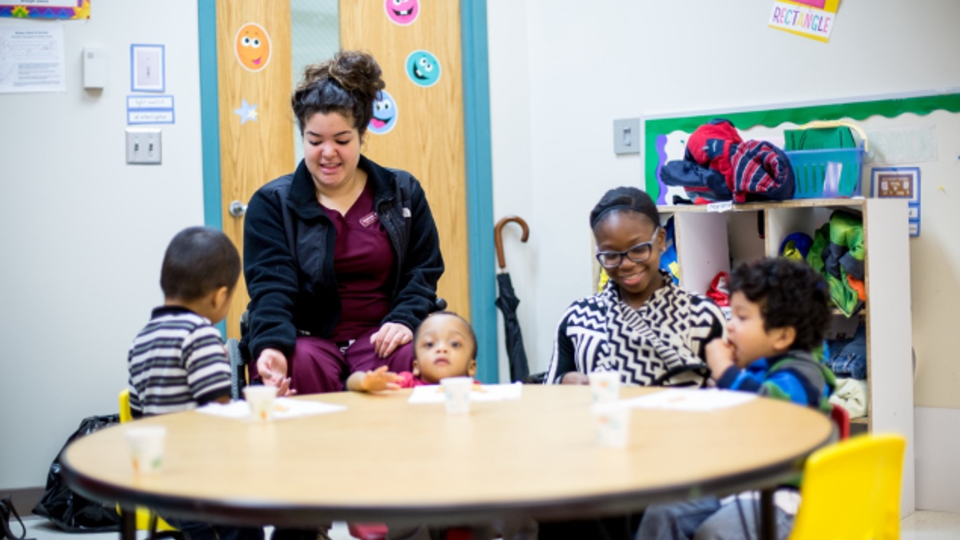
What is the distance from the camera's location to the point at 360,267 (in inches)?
109

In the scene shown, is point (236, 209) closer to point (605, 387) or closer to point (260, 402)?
point (260, 402)

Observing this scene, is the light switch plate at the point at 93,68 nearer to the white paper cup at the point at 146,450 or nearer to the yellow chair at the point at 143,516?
the yellow chair at the point at 143,516

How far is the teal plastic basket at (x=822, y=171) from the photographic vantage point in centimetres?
343

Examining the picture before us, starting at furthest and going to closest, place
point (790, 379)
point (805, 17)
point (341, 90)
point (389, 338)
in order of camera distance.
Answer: point (805, 17), point (341, 90), point (389, 338), point (790, 379)

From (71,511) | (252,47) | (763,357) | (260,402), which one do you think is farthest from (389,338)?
(252,47)

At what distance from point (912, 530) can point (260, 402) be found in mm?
2382

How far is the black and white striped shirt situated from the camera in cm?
202

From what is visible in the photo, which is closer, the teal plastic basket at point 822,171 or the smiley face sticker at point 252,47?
the teal plastic basket at point 822,171

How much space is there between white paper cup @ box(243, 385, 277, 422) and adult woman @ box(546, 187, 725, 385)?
83cm

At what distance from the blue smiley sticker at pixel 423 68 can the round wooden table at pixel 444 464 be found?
2702mm

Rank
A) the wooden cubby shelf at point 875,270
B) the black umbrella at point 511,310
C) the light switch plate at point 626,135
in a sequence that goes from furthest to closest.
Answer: the black umbrella at point 511,310 → the light switch plate at point 626,135 → the wooden cubby shelf at point 875,270

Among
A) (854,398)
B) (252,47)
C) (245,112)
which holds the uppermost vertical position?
(252,47)

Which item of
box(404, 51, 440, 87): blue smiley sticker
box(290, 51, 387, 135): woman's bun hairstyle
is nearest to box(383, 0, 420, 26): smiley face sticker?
box(404, 51, 440, 87): blue smiley sticker

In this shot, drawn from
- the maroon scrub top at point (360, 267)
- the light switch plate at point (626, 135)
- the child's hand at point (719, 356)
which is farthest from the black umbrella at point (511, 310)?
the child's hand at point (719, 356)
